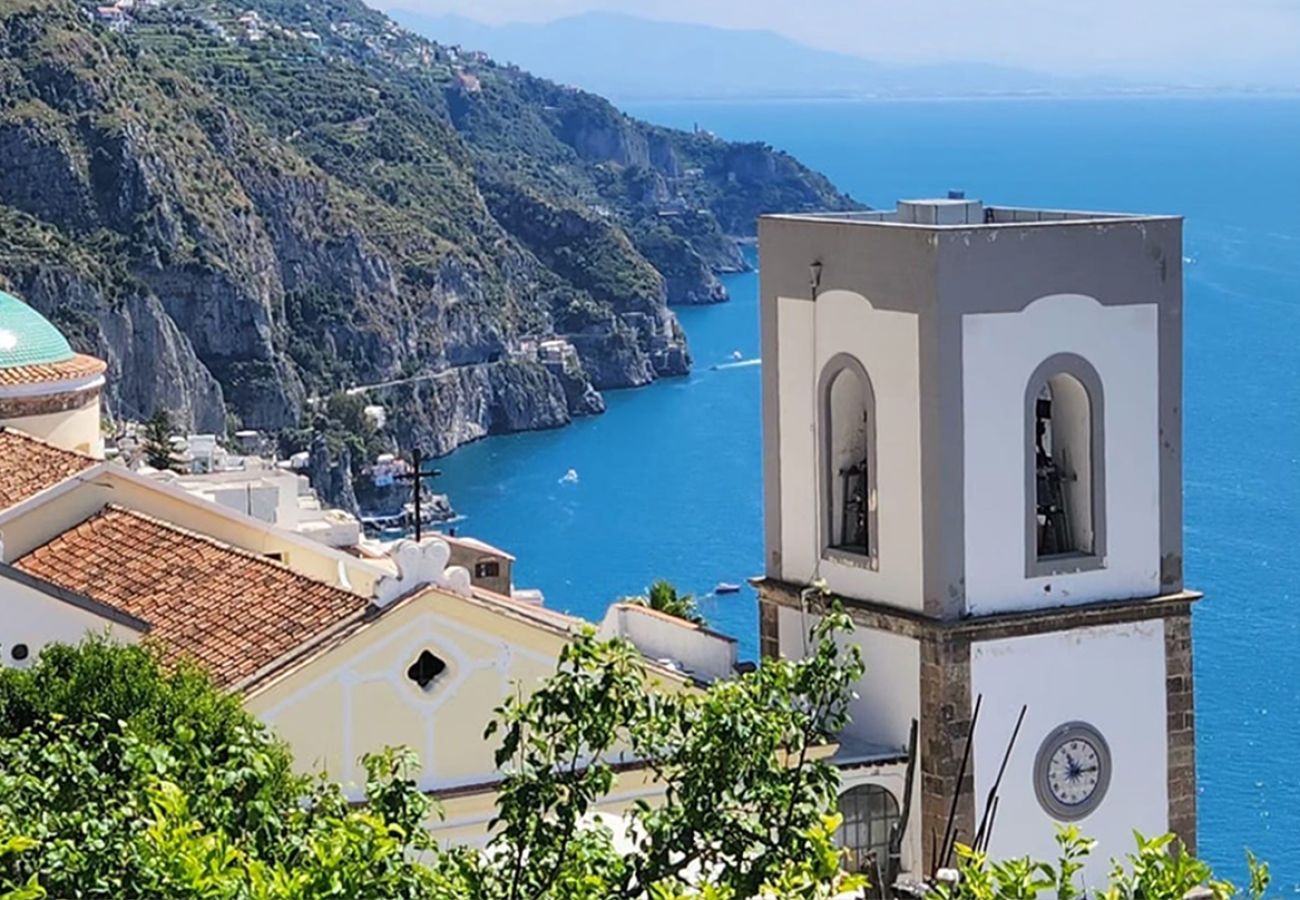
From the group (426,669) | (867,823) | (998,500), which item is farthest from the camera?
(867,823)

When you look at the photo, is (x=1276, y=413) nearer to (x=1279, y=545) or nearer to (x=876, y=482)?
(x=1279, y=545)

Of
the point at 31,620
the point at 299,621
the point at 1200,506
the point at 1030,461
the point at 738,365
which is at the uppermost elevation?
the point at 1030,461

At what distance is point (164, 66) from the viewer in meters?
150

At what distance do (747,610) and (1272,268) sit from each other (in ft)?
310

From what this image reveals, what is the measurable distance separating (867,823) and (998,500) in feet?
7.39

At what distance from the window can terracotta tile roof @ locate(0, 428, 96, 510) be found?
21.0ft

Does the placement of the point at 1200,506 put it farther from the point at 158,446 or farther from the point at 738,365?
the point at 738,365

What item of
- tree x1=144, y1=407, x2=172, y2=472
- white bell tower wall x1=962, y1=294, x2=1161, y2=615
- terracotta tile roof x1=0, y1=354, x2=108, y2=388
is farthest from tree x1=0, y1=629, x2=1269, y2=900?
tree x1=144, y1=407, x2=172, y2=472

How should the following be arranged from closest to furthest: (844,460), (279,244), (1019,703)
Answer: (1019,703)
(844,460)
(279,244)

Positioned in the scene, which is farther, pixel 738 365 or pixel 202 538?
A: pixel 738 365

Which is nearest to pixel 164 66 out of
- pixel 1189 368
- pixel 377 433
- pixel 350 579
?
pixel 377 433

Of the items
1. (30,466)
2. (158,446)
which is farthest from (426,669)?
(158,446)

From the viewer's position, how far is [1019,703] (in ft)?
57.6

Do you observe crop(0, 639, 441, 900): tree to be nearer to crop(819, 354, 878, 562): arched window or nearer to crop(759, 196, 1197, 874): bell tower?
crop(759, 196, 1197, 874): bell tower
